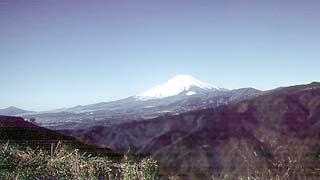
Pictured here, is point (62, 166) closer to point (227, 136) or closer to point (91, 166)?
point (91, 166)

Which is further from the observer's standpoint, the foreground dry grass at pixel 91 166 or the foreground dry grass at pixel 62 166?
the foreground dry grass at pixel 62 166

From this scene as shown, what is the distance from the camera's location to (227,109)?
3.68 m

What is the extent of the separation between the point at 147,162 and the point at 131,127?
24.3 inches

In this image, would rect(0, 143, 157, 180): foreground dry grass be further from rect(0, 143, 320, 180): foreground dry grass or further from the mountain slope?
the mountain slope

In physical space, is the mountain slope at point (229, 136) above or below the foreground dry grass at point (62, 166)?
above

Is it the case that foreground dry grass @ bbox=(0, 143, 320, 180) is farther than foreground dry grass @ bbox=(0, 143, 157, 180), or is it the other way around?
foreground dry grass @ bbox=(0, 143, 157, 180)

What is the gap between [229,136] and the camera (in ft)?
10.7

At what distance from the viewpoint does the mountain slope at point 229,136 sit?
315cm

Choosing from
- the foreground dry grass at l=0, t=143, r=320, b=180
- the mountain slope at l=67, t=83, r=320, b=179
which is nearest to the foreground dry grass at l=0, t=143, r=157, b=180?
the foreground dry grass at l=0, t=143, r=320, b=180

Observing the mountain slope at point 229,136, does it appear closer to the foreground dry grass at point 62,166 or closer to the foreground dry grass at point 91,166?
the foreground dry grass at point 91,166

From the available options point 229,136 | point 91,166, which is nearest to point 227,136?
point 229,136

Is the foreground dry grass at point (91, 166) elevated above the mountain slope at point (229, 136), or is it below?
below

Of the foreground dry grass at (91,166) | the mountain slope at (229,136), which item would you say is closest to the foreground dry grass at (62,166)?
the foreground dry grass at (91,166)

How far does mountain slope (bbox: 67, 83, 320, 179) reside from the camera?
3148 millimetres
